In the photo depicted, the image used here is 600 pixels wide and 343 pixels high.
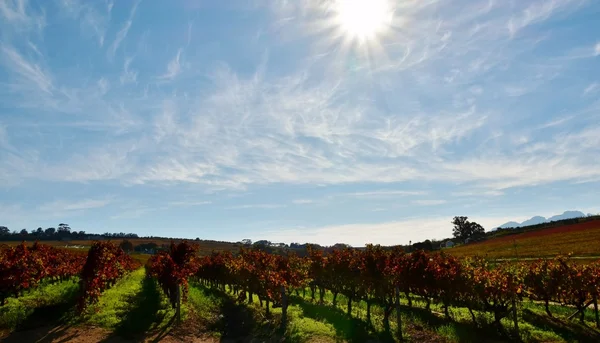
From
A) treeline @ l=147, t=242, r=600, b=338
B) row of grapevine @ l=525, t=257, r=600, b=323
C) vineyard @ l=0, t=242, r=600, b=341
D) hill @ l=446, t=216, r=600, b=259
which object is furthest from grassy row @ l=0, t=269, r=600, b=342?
hill @ l=446, t=216, r=600, b=259

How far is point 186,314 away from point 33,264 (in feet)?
35.7

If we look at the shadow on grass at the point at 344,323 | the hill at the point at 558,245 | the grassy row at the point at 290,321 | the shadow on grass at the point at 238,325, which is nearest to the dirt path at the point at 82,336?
the grassy row at the point at 290,321

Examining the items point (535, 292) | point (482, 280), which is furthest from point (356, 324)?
point (535, 292)

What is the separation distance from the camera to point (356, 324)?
23.7 meters

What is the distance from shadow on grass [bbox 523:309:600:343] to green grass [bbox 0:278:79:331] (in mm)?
29284

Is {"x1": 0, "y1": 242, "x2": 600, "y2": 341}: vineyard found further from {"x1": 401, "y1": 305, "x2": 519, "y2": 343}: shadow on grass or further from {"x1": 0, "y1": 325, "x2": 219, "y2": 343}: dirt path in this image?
{"x1": 0, "y1": 325, "x2": 219, "y2": 343}: dirt path

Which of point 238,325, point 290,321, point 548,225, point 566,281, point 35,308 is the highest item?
point 548,225

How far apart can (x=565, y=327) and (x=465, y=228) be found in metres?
146

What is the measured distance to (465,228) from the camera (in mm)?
157625

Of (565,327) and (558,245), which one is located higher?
(558,245)

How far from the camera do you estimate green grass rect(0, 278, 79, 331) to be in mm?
21112

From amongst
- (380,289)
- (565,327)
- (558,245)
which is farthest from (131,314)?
(558,245)

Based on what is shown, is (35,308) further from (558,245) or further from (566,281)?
(558,245)

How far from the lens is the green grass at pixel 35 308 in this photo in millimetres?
21112
